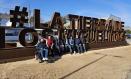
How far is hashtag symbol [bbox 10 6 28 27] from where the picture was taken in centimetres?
1762

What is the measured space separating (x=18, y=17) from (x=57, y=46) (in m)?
3.63

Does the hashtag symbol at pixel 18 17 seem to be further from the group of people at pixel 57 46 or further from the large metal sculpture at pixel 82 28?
the group of people at pixel 57 46

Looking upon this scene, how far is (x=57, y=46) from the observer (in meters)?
20.1

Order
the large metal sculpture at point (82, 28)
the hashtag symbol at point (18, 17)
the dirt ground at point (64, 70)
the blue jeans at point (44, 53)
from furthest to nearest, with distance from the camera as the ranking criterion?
1. the large metal sculpture at point (82, 28)
2. the hashtag symbol at point (18, 17)
3. the blue jeans at point (44, 53)
4. the dirt ground at point (64, 70)

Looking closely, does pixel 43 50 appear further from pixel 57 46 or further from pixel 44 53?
pixel 57 46

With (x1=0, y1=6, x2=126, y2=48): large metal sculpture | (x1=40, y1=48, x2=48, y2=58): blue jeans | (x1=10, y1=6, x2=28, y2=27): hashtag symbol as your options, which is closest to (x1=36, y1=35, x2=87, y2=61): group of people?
(x1=40, y1=48, x2=48, y2=58): blue jeans

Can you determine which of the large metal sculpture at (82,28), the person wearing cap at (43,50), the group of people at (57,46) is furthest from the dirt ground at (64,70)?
the large metal sculpture at (82,28)

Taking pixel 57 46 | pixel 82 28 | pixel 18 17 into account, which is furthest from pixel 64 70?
pixel 82 28

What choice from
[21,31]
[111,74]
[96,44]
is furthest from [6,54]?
[96,44]

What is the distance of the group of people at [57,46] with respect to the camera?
1703cm

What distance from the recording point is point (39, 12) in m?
19.2

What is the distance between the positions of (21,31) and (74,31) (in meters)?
5.68

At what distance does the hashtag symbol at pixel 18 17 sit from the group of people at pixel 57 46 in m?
1.53

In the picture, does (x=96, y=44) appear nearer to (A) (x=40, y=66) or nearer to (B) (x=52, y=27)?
(B) (x=52, y=27)
